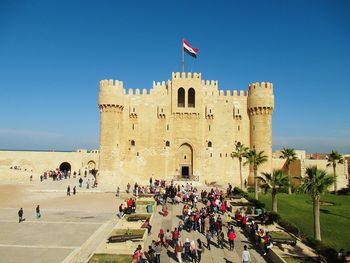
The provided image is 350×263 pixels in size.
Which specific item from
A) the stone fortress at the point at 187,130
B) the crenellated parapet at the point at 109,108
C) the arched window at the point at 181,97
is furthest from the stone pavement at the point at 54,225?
the arched window at the point at 181,97

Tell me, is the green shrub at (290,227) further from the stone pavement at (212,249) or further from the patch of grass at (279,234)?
the stone pavement at (212,249)

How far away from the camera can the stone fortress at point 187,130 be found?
41.6m

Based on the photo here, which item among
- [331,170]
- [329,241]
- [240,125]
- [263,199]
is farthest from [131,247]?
[331,170]

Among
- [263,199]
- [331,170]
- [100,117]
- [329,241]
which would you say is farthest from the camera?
[331,170]

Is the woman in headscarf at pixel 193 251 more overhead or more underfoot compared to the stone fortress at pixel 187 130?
more underfoot

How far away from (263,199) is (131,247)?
18.9 m

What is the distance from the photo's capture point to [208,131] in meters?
42.1

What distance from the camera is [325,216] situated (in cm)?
2508

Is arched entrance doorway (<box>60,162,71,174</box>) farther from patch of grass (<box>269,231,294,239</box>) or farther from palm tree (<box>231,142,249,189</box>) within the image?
patch of grass (<box>269,231,294,239</box>)

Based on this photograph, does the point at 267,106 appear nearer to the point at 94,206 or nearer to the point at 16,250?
the point at 94,206

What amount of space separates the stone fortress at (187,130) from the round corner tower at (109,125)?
756 millimetres

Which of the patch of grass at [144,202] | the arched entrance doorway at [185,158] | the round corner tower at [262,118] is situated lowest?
the patch of grass at [144,202]

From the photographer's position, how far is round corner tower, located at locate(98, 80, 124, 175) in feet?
132

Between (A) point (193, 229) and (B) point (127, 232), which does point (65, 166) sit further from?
(B) point (127, 232)
